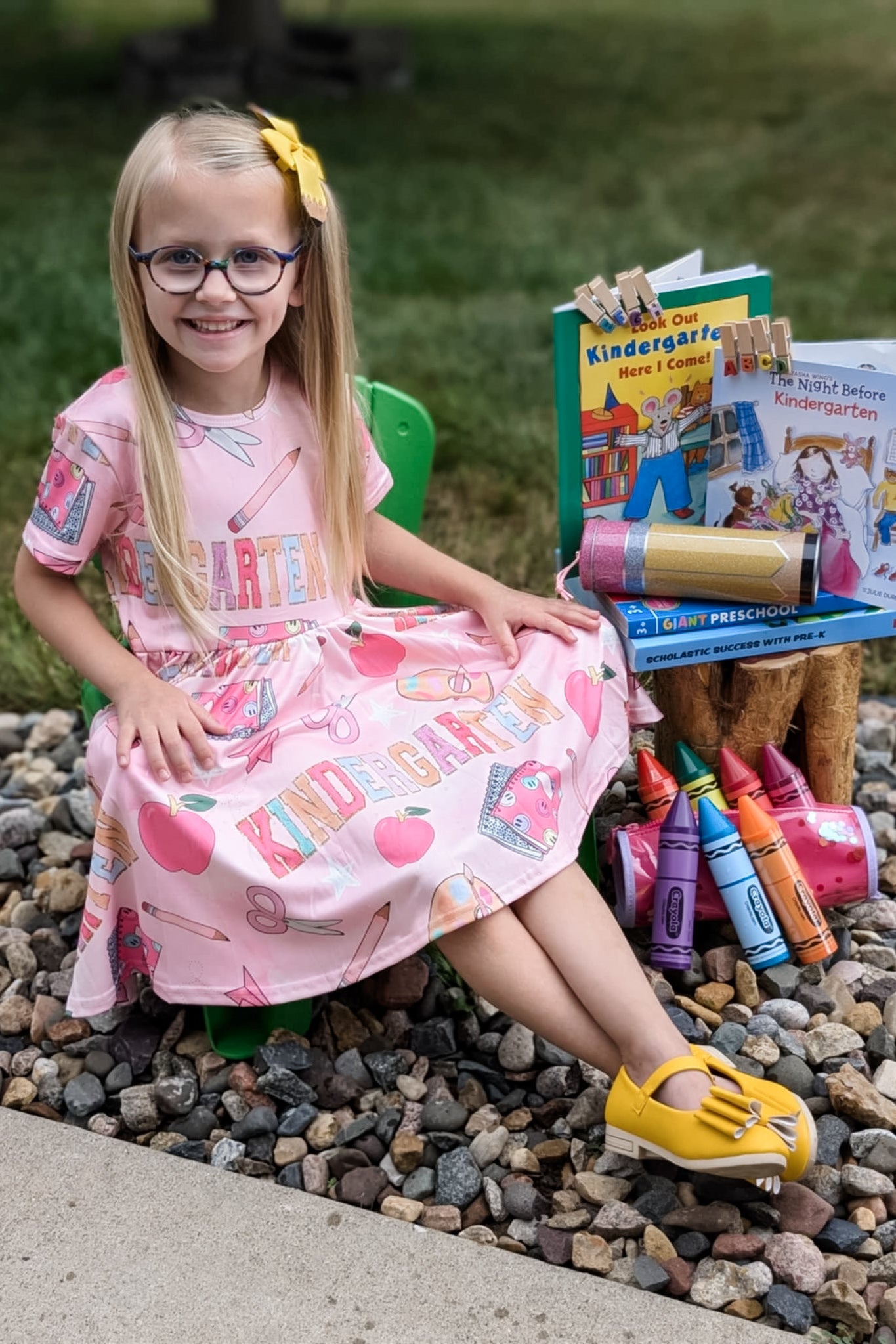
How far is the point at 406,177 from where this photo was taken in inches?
305

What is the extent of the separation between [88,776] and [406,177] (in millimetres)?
6103

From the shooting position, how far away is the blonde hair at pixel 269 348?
7.19ft

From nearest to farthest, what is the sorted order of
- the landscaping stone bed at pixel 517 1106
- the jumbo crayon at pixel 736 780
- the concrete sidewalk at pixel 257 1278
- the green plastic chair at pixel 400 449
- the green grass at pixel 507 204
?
1. the concrete sidewalk at pixel 257 1278
2. the landscaping stone bed at pixel 517 1106
3. the jumbo crayon at pixel 736 780
4. the green plastic chair at pixel 400 449
5. the green grass at pixel 507 204

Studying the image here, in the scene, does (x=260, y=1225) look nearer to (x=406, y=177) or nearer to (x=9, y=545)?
(x=9, y=545)

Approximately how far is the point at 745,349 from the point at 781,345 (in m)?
0.06

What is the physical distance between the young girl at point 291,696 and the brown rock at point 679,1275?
0.13 meters

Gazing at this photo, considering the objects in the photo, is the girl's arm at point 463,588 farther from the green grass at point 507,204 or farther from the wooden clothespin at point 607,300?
the green grass at point 507,204

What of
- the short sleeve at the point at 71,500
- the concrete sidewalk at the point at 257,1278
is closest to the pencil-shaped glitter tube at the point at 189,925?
the concrete sidewalk at the point at 257,1278

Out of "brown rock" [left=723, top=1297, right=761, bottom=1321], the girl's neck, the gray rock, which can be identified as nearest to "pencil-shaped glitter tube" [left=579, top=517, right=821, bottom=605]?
the girl's neck

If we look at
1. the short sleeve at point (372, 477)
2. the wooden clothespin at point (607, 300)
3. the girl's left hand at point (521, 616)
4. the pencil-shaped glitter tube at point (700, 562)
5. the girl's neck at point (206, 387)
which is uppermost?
the wooden clothespin at point (607, 300)

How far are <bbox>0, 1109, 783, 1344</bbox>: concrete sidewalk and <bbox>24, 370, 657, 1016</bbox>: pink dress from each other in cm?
29

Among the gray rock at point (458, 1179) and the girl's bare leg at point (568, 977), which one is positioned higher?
the girl's bare leg at point (568, 977)

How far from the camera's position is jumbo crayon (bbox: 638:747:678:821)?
254 cm

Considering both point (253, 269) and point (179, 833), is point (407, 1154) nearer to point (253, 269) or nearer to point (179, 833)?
point (179, 833)
